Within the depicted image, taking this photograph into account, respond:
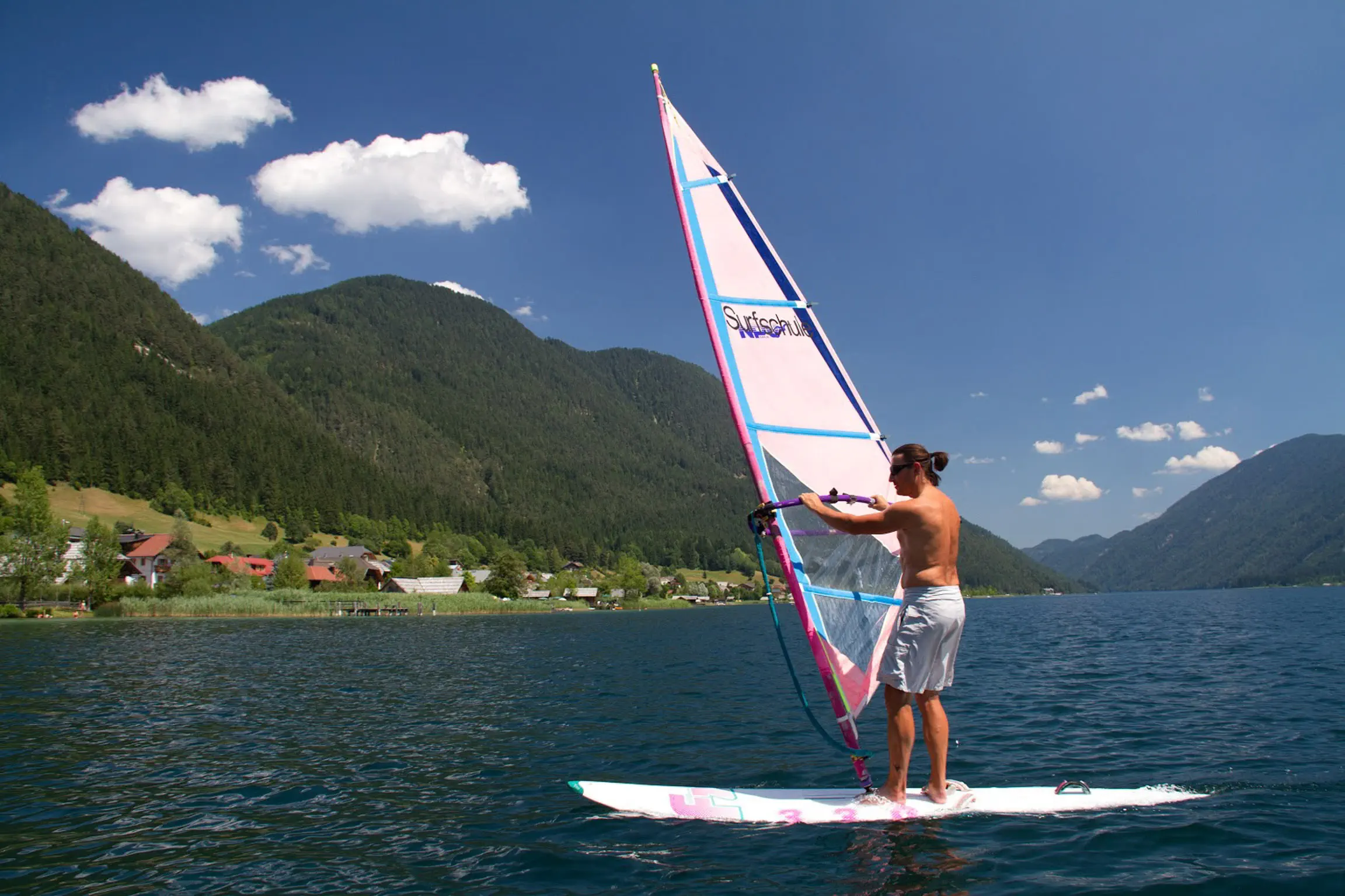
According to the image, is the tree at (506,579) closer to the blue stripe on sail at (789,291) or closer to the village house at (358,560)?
the village house at (358,560)

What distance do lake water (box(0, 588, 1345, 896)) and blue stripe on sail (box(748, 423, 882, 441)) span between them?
4.15 m

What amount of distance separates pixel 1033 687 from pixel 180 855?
19388 mm

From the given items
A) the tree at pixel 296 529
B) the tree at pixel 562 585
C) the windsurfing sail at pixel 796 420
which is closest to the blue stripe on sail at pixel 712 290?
the windsurfing sail at pixel 796 420

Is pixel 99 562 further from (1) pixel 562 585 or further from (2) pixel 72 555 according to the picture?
(1) pixel 562 585

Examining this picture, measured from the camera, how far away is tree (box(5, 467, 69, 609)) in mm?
73750

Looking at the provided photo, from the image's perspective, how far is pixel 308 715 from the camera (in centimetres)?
1728

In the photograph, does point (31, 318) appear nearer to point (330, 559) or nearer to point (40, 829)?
point (330, 559)

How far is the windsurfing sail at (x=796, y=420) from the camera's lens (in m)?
8.15

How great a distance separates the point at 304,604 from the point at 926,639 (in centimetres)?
9067

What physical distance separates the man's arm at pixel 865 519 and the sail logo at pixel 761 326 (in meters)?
2.03

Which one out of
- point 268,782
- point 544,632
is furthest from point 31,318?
point 268,782

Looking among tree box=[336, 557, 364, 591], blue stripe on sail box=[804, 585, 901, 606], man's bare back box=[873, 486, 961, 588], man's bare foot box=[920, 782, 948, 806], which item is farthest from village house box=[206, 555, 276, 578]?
man's bare back box=[873, 486, 961, 588]

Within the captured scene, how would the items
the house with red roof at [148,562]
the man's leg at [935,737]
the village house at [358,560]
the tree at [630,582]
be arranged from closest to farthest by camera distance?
the man's leg at [935,737] → the house with red roof at [148,562] → the village house at [358,560] → the tree at [630,582]

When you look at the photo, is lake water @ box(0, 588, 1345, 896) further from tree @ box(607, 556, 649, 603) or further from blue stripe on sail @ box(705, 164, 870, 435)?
tree @ box(607, 556, 649, 603)
